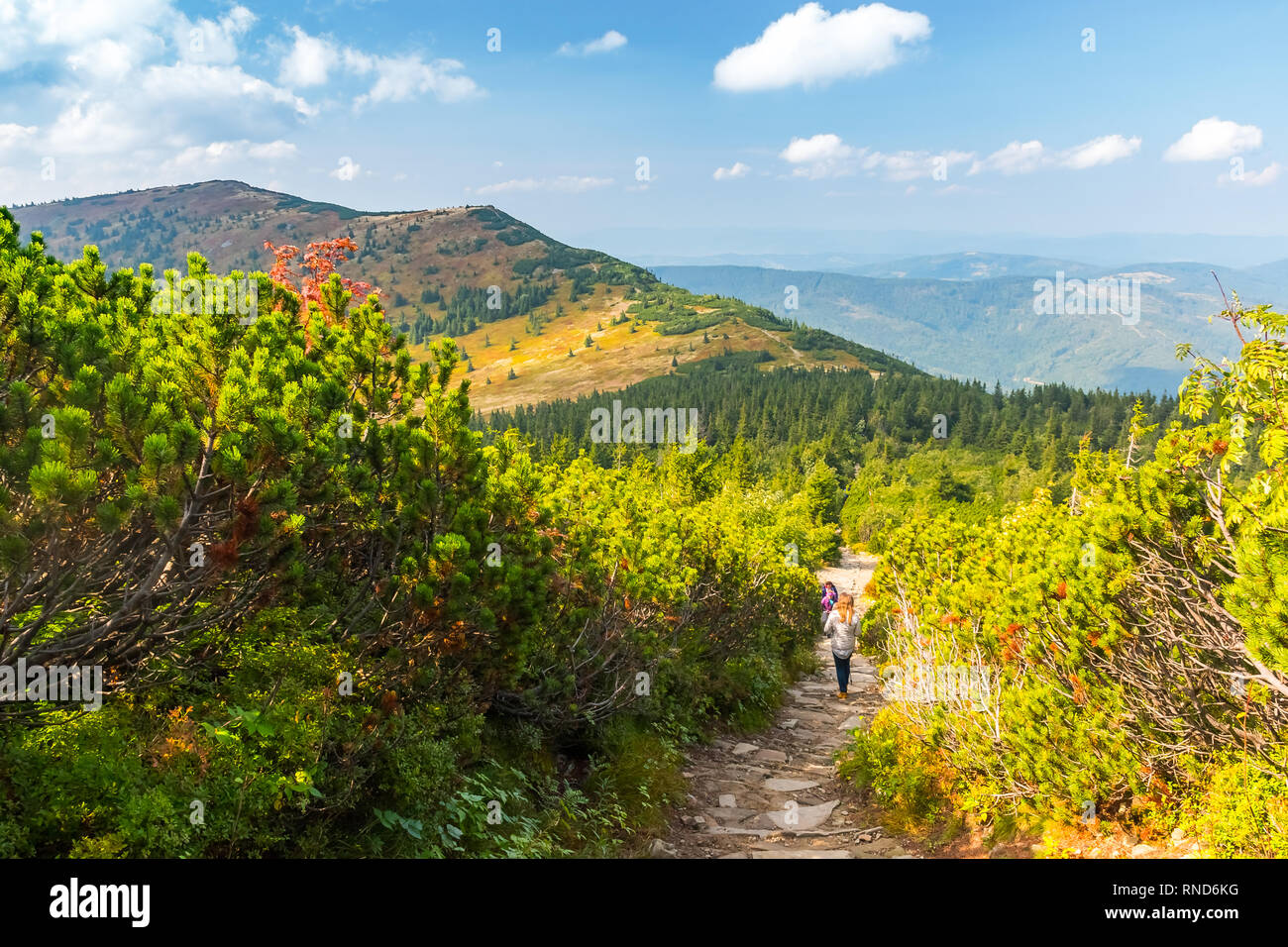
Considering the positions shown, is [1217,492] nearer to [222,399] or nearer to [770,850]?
[770,850]

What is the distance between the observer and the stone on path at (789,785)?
10.6 metres

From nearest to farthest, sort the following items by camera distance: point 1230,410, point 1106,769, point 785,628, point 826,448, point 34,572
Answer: point 34,572 → point 1230,410 → point 1106,769 → point 785,628 → point 826,448

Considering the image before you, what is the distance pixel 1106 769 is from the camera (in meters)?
6.34

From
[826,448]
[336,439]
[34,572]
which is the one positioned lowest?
[826,448]

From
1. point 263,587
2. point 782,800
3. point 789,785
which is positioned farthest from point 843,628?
point 263,587

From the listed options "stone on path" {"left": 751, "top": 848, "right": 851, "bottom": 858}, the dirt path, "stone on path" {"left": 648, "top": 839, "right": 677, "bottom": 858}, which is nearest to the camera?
"stone on path" {"left": 751, "top": 848, "right": 851, "bottom": 858}

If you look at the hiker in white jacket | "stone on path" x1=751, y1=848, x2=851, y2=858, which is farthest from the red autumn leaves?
the hiker in white jacket

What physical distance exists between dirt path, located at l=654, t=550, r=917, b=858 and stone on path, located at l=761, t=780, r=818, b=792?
1cm

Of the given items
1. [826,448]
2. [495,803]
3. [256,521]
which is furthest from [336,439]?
[826,448]

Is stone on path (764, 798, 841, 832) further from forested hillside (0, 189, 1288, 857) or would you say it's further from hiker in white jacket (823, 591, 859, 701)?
hiker in white jacket (823, 591, 859, 701)

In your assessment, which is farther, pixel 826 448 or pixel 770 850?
pixel 826 448

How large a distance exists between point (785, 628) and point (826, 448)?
10371 centimetres

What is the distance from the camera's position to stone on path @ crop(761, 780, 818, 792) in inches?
418

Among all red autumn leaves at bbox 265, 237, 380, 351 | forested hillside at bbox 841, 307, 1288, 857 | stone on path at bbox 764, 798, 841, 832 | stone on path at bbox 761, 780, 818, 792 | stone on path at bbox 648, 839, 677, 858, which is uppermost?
red autumn leaves at bbox 265, 237, 380, 351
